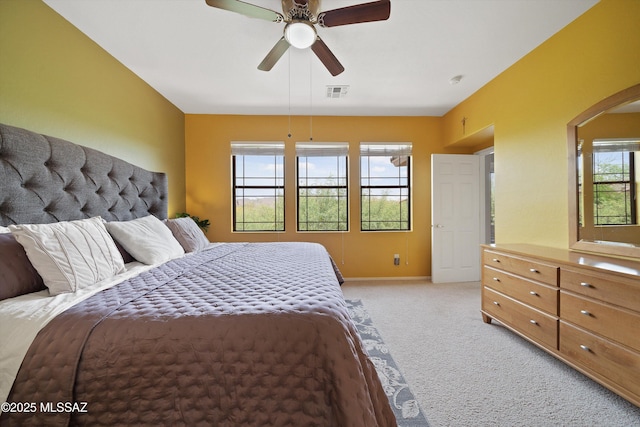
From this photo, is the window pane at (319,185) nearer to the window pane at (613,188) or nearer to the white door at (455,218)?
the white door at (455,218)

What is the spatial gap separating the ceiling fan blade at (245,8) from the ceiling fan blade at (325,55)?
320 mm

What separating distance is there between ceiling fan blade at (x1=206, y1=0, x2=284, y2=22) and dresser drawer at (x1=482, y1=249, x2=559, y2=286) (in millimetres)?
2595

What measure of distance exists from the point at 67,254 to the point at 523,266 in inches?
121

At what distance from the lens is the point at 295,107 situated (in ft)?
12.1

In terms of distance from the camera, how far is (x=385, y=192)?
4.12m

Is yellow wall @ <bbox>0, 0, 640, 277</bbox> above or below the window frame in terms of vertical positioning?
above

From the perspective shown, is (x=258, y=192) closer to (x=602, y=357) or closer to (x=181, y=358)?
(x=181, y=358)

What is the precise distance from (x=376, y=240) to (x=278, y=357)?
3.35m

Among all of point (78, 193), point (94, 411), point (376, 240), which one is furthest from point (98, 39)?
point (376, 240)

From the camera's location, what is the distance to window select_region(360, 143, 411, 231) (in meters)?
4.08

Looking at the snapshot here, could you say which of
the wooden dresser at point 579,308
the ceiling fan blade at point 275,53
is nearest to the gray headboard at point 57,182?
the ceiling fan blade at point 275,53

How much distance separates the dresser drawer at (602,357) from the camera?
1.33 metres

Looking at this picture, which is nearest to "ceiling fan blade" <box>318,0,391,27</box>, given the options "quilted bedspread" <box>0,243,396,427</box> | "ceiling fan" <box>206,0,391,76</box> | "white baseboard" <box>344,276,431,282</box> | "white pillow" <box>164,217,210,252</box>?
"ceiling fan" <box>206,0,391,76</box>

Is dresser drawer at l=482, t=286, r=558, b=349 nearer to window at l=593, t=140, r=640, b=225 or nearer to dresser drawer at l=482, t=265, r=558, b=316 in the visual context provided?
dresser drawer at l=482, t=265, r=558, b=316
